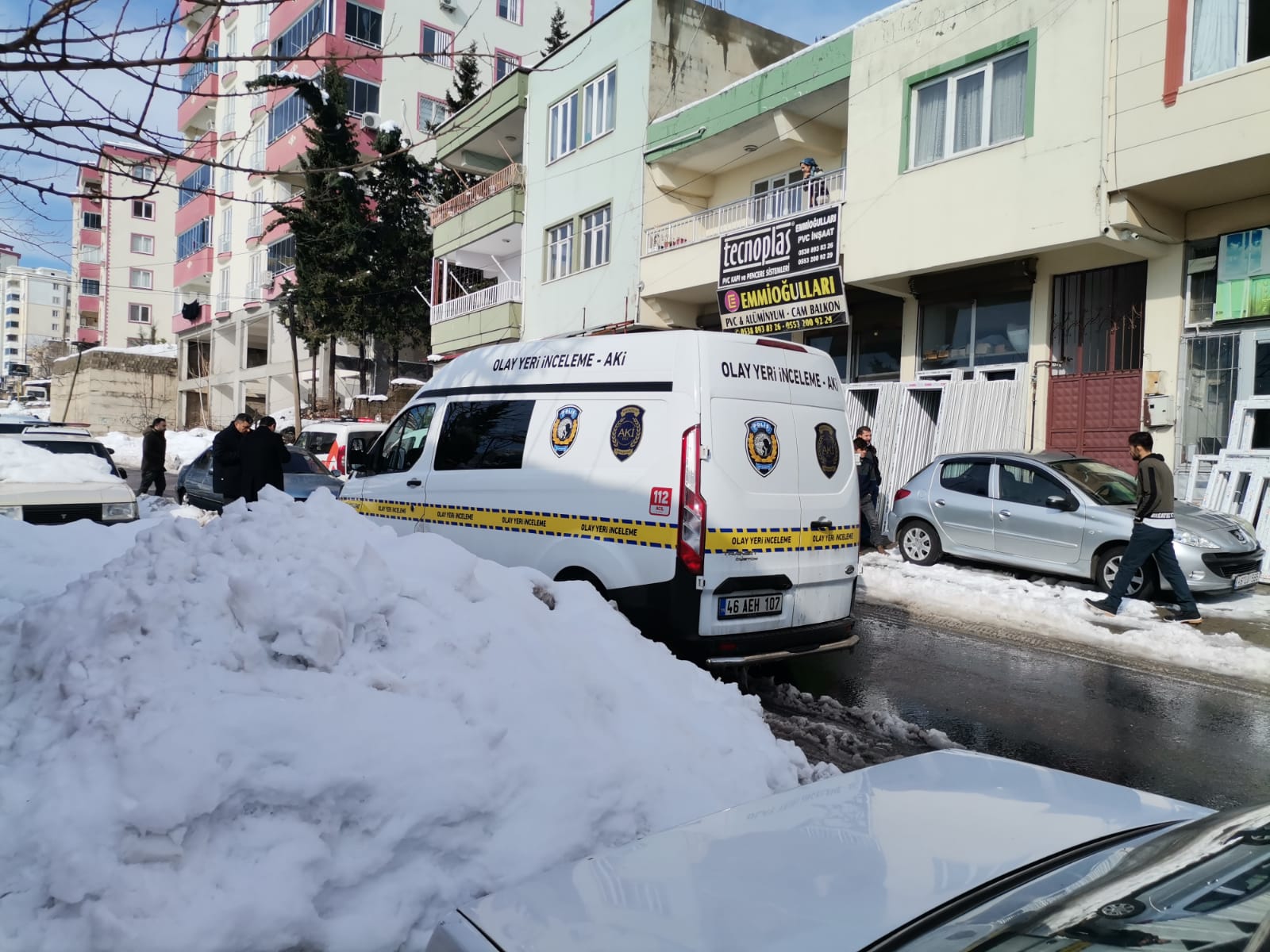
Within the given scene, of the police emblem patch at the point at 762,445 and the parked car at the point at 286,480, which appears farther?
the parked car at the point at 286,480

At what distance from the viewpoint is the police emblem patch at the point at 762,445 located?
5777 millimetres

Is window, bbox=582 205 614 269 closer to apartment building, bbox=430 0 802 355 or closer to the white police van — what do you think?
apartment building, bbox=430 0 802 355

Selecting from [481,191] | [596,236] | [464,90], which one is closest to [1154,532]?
[596,236]

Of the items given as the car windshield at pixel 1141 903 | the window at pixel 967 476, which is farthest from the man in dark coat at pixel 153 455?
the car windshield at pixel 1141 903

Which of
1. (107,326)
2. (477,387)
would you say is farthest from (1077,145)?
(107,326)

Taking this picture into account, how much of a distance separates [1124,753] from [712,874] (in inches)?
178

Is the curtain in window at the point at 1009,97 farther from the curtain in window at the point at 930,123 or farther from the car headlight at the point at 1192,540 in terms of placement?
the car headlight at the point at 1192,540

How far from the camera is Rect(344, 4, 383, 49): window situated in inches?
1349

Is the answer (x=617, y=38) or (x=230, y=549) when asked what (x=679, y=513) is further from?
(x=617, y=38)

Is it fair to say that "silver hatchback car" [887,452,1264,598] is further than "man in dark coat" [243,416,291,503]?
No

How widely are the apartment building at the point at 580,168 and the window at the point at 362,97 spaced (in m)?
9.93

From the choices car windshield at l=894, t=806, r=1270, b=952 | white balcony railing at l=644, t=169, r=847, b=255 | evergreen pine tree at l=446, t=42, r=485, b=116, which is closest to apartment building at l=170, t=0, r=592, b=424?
evergreen pine tree at l=446, t=42, r=485, b=116

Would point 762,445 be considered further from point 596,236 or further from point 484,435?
point 596,236

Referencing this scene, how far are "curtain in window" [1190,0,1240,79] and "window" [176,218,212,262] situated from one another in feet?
152
